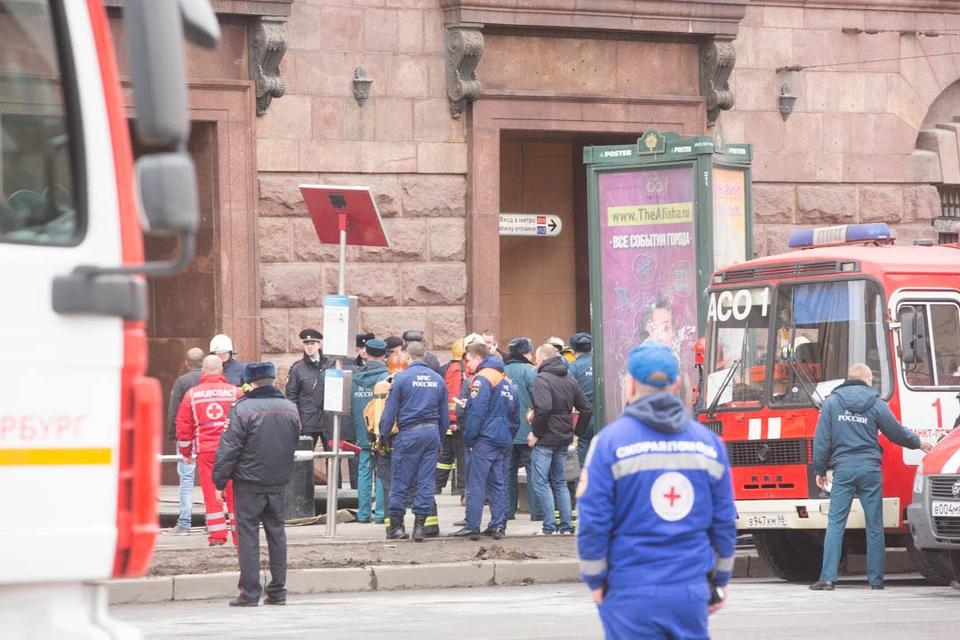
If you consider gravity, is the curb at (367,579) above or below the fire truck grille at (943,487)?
below

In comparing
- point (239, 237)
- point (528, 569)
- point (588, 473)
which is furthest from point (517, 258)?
point (588, 473)

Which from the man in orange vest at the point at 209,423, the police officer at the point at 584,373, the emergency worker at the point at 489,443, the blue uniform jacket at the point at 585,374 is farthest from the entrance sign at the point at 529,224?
the man in orange vest at the point at 209,423

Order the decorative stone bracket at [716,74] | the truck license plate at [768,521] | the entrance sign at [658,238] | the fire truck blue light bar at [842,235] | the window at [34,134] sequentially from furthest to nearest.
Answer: the decorative stone bracket at [716,74]
the entrance sign at [658,238]
the fire truck blue light bar at [842,235]
the truck license plate at [768,521]
the window at [34,134]

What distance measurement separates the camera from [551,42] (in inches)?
851

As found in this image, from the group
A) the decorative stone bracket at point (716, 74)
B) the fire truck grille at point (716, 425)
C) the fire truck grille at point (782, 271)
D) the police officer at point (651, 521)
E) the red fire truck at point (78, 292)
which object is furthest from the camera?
the decorative stone bracket at point (716, 74)

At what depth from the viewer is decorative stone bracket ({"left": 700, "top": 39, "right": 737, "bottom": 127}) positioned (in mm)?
22125

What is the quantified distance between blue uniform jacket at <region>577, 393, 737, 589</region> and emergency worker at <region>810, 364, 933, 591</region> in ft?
24.3

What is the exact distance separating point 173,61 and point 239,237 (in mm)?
15527

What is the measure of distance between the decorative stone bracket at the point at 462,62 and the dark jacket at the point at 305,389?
410 cm

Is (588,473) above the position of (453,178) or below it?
below

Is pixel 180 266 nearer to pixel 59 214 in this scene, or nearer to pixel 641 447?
pixel 59 214

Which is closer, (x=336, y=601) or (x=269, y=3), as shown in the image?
(x=336, y=601)

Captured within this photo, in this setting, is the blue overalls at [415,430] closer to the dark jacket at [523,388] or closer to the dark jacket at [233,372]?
the dark jacket at [523,388]

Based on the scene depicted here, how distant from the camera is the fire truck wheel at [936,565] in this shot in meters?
13.3
